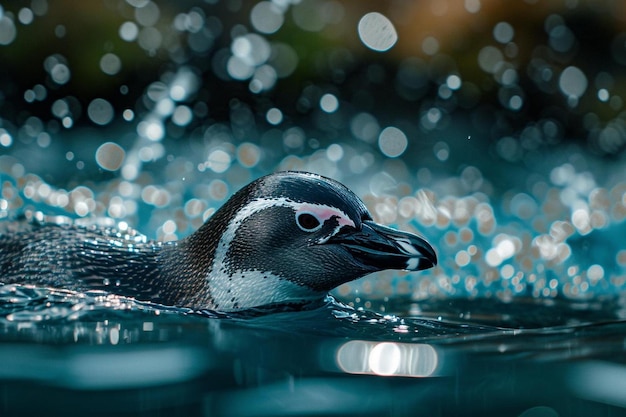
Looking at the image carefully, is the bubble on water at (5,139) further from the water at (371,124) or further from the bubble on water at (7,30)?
the bubble on water at (7,30)

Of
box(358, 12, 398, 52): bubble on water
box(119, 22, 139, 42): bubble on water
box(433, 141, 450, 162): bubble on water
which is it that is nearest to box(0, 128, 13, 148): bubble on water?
box(119, 22, 139, 42): bubble on water

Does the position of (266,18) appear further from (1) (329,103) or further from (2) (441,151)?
(2) (441,151)

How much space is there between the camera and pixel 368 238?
110 inches

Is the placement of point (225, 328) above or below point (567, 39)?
below

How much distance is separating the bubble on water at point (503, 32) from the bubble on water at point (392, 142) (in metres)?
1.02

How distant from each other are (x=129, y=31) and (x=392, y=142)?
2138 millimetres

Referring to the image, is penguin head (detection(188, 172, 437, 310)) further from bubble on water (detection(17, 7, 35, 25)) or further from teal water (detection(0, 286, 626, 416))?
bubble on water (detection(17, 7, 35, 25))

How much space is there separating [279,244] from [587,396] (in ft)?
3.88

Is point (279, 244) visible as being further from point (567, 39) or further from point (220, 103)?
point (567, 39)

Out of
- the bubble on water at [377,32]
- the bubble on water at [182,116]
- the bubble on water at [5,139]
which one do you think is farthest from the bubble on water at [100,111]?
the bubble on water at [377,32]

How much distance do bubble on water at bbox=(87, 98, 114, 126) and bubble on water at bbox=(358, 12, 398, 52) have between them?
6.49 ft

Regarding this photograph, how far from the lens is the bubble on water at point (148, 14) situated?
22.1 ft

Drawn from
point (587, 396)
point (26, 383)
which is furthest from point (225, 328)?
point (587, 396)

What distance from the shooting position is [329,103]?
286 inches
